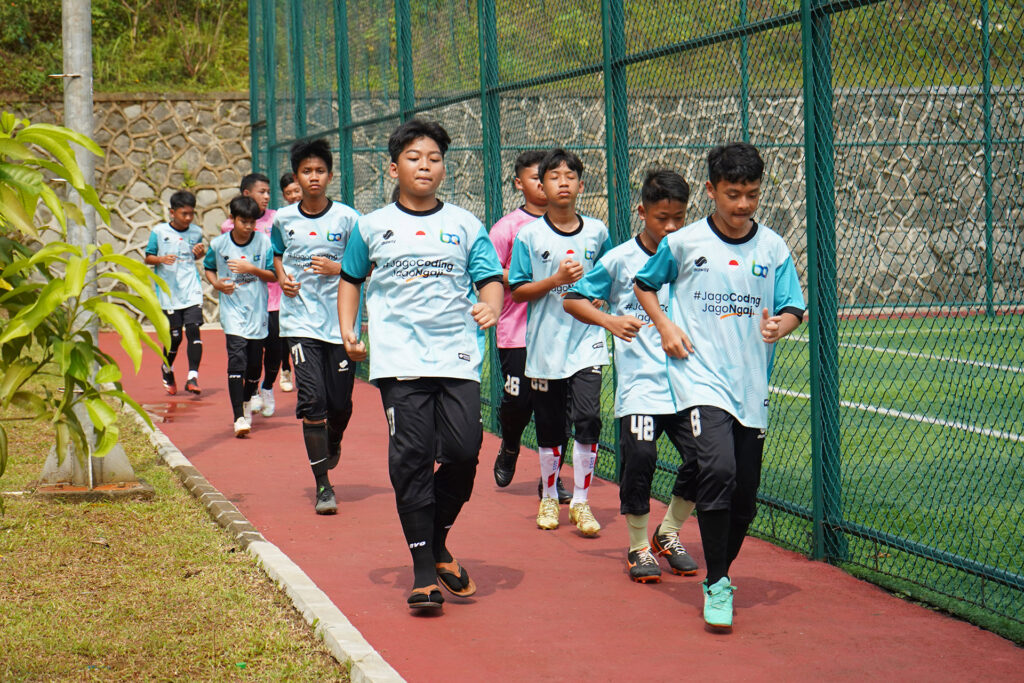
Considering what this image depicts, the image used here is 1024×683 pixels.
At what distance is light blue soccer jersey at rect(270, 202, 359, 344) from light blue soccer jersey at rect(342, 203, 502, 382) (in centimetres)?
210

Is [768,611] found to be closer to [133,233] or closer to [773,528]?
[773,528]

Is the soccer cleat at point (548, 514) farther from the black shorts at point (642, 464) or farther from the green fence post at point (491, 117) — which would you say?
the green fence post at point (491, 117)

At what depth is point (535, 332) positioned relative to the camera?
23.0ft

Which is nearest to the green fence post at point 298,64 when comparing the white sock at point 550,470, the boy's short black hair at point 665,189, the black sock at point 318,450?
the black sock at point 318,450

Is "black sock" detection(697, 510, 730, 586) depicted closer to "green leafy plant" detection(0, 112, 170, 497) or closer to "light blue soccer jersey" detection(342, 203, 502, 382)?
"light blue soccer jersey" detection(342, 203, 502, 382)

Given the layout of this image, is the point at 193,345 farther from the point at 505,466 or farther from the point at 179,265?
the point at 505,466

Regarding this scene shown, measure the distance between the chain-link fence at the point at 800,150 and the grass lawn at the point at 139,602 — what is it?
2738 mm

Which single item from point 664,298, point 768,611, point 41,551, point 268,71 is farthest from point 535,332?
point 268,71

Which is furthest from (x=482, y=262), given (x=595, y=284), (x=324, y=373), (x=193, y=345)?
(x=193, y=345)

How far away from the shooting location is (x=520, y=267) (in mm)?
6789

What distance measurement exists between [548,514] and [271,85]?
46.2ft

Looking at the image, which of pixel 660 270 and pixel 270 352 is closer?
pixel 660 270

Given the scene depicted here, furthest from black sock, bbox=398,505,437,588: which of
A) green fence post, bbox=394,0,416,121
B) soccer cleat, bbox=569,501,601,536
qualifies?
green fence post, bbox=394,0,416,121

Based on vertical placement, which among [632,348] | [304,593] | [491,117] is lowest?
[304,593]
